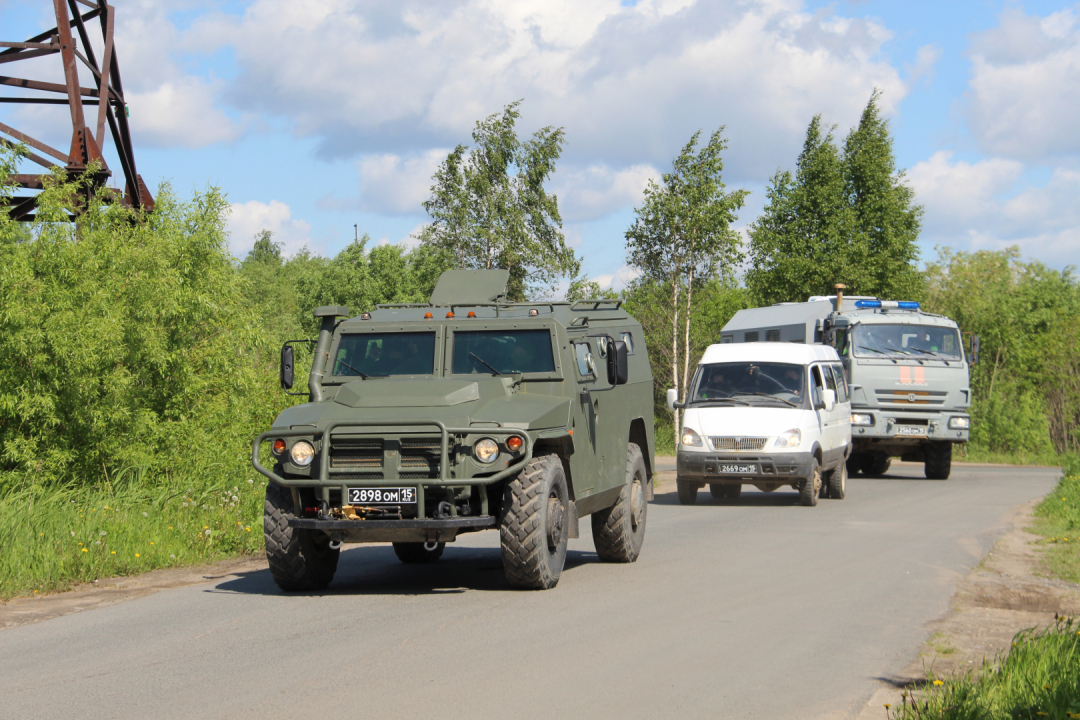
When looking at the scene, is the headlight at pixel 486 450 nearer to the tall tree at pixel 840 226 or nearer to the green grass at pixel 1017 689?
the green grass at pixel 1017 689

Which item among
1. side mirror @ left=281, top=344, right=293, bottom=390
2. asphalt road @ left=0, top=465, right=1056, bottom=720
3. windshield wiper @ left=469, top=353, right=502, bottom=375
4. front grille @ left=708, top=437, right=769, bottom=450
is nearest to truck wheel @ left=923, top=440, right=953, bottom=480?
front grille @ left=708, top=437, right=769, bottom=450

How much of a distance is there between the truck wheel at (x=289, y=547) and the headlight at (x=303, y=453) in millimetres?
389

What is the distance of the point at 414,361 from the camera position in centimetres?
975

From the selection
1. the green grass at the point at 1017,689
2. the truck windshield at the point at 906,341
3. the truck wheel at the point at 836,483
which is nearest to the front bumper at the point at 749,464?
the truck wheel at the point at 836,483

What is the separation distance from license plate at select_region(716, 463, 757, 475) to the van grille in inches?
375

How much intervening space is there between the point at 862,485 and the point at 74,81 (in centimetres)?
1794

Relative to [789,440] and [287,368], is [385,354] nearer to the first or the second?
[287,368]

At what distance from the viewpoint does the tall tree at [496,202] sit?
3534 cm

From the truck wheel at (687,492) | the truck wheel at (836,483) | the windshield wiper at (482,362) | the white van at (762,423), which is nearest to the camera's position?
the windshield wiper at (482,362)

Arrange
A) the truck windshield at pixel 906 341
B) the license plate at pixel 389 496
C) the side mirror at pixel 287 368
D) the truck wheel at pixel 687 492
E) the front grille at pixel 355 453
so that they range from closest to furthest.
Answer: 1. the license plate at pixel 389 496
2. the front grille at pixel 355 453
3. the side mirror at pixel 287 368
4. the truck wheel at pixel 687 492
5. the truck windshield at pixel 906 341

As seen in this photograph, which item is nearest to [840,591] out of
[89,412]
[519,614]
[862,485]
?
[519,614]

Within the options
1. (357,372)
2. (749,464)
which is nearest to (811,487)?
(749,464)

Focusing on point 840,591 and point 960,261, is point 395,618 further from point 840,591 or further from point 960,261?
point 960,261

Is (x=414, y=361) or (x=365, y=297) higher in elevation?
(x=365, y=297)
